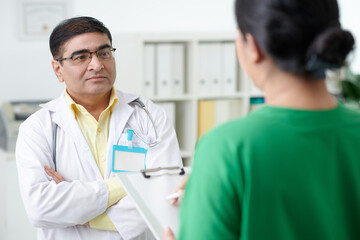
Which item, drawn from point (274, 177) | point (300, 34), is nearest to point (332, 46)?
point (300, 34)

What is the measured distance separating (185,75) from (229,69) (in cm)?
32

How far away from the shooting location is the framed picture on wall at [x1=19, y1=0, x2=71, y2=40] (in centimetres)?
348

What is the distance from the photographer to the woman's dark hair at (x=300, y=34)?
76 cm

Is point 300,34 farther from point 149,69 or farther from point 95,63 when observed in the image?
point 149,69

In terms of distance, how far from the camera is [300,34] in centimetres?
76

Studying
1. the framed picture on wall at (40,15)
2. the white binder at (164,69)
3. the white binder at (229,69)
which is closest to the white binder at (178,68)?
the white binder at (164,69)

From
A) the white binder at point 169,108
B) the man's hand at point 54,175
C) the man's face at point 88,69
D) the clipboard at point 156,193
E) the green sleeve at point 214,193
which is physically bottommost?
the white binder at point 169,108

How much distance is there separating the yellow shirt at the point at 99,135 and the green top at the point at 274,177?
0.84 metres

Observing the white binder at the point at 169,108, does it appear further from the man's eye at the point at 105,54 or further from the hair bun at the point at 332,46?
the hair bun at the point at 332,46

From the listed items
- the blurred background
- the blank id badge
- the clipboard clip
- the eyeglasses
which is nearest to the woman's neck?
the clipboard clip

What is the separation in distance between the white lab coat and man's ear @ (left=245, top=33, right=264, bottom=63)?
931 mm

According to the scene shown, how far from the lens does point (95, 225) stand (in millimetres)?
1622

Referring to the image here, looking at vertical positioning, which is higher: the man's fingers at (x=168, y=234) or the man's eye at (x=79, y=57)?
the man's eye at (x=79, y=57)

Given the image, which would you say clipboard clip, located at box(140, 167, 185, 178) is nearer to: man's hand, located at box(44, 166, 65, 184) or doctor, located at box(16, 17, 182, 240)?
doctor, located at box(16, 17, 182, 240)
